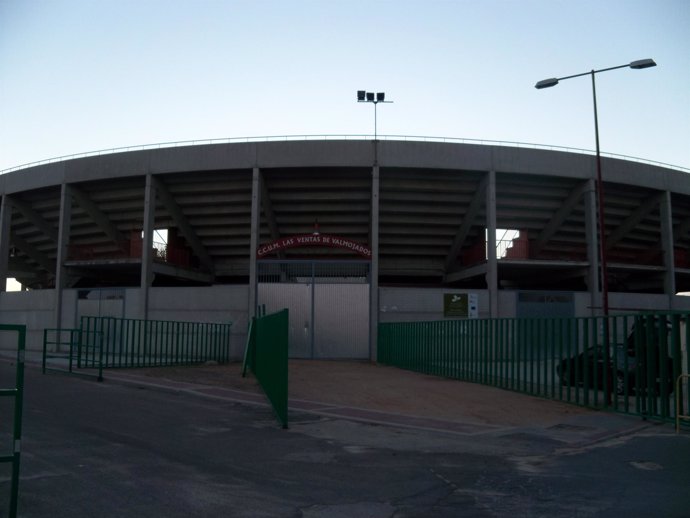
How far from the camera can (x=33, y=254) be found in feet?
132

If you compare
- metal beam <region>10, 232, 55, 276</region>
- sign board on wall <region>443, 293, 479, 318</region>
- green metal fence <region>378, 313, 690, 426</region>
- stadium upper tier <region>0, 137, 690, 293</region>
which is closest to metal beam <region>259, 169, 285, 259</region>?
stadium upper tier <region>0, 137, 690, 293</region>

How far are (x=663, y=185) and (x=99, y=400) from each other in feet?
99.1

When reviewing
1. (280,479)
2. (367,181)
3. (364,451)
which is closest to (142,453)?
(280,479)

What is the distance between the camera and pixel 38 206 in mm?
35969

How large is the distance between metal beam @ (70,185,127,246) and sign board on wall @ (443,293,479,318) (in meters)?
18.3

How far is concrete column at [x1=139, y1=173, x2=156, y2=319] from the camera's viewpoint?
30.2 m

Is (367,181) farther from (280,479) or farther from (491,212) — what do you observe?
(280,479)

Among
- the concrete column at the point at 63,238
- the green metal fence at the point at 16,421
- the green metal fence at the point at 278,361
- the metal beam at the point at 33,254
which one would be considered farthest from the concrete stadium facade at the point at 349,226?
the green metal fence at the point at 16,421

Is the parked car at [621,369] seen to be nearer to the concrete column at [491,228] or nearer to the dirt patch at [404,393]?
the dirt patch at [404,393]

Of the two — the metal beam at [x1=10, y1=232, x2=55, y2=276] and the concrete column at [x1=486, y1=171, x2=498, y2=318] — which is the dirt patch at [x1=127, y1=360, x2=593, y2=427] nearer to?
the concrete column at [x1=486, y1=171, x2=498, y2=318]

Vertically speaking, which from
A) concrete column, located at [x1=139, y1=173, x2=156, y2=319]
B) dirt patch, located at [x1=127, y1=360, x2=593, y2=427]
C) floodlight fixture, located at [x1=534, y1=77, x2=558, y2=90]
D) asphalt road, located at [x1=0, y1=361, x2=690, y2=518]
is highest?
floodlight fixture, located at [x1=534, y1=77, x2=558, y2=90]

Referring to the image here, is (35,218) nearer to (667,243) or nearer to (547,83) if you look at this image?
(547,83)

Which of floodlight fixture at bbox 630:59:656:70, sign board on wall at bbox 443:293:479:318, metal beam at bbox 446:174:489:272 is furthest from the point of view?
metal beam at bbox 446:174:489:272

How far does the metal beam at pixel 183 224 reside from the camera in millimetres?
31544
